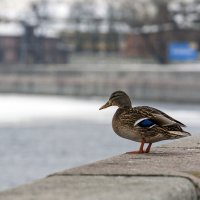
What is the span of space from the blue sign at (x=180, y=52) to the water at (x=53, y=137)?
30276 millimetres

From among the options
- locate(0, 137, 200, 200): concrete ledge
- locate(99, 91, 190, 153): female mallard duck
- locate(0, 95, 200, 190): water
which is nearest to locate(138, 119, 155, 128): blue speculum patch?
locate(99, 91, 190, 153): female mallard duck

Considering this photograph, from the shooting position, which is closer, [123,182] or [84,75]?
[123,182]

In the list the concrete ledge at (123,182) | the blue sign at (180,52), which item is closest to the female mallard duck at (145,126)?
the concrete ledge at (123,182)

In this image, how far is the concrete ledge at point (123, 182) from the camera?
355cm

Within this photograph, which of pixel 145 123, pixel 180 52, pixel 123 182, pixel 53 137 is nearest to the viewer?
pixel 123 182

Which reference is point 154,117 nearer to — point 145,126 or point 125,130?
point 145,126

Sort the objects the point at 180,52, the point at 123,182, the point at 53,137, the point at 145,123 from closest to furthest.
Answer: the point at 123,182 → the point at 145,123 → the point at 53,137 → the point at 180,52

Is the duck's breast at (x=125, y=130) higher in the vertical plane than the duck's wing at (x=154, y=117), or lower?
lower

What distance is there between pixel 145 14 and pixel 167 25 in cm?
760

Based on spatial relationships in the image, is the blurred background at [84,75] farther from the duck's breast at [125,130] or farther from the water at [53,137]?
the duck's breast at [125,130]

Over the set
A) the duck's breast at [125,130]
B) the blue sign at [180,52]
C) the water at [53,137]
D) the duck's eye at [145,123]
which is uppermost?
the duck's eye at [145,123]

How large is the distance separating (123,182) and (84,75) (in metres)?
67.5

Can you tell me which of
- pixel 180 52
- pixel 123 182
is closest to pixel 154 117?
pixel 123 182

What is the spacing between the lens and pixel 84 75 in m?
71.4
